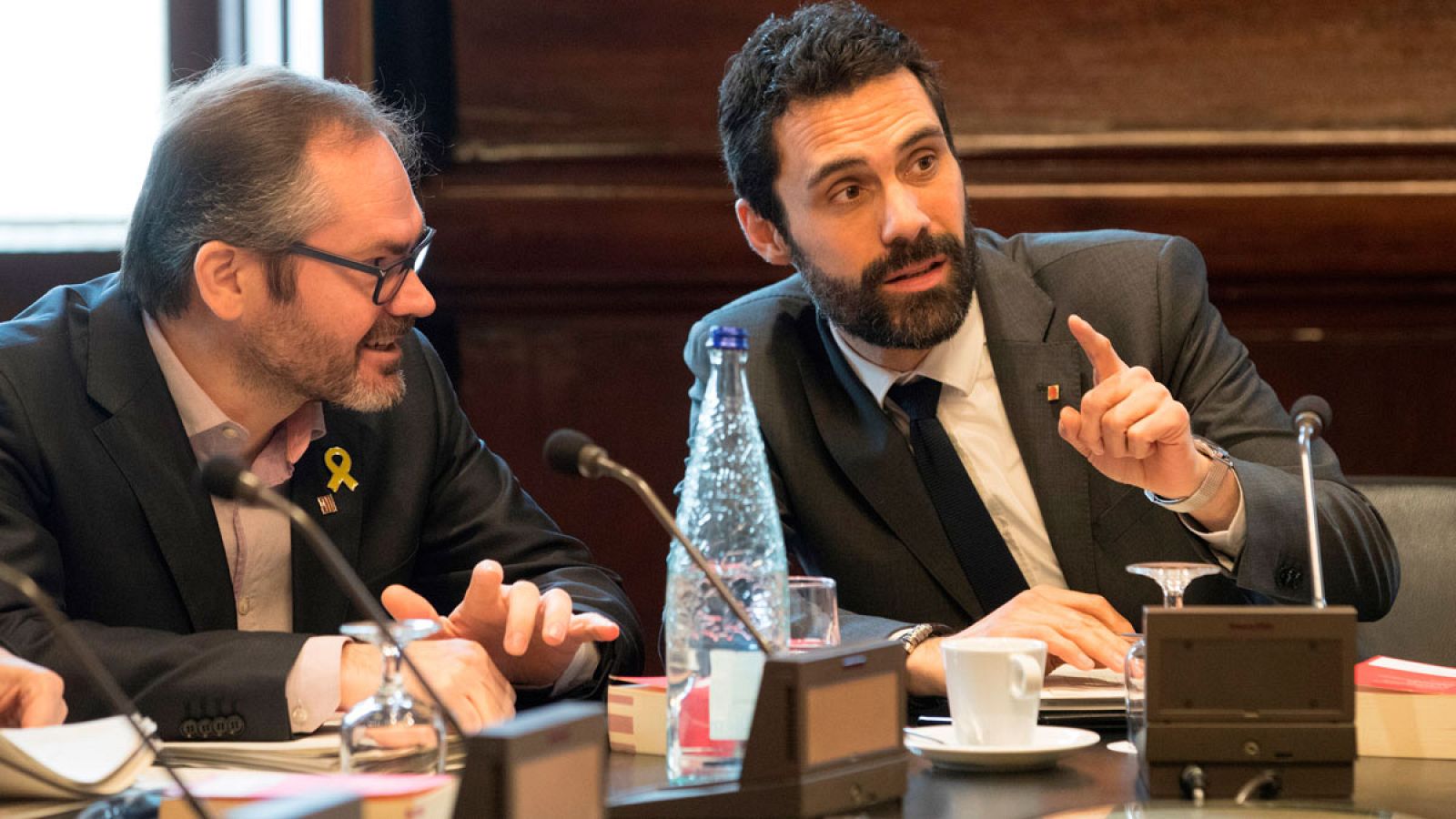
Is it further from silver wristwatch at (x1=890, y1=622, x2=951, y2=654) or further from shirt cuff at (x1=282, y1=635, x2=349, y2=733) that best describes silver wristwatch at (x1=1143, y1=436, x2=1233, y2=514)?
shirt cuff at (x1=282, y1=635, x2=349, y2=733)

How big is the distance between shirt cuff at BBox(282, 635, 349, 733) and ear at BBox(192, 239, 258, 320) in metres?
0.64

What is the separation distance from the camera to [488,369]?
10.8 feet

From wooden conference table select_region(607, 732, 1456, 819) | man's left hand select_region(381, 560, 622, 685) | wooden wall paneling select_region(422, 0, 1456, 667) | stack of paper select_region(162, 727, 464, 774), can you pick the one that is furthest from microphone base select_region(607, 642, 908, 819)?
wooden wall paneling select_region(422, 0, 1456, 667)

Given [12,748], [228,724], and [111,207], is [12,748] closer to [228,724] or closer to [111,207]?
[228,724]

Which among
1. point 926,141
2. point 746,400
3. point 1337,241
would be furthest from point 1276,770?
point 1337,241

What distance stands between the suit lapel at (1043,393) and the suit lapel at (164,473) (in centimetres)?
116

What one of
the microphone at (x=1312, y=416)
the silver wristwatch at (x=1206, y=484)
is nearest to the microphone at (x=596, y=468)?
the microphone at (x=1312, y=416)

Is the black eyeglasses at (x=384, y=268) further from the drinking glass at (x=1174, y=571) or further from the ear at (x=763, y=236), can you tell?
the drinking glass at (x=1174, y=571)

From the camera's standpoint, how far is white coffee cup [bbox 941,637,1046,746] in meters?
1.41

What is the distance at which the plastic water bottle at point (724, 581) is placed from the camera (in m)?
1.30

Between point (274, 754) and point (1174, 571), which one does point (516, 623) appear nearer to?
point (274, 754)

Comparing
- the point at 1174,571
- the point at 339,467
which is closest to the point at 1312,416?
the point at 1174,571

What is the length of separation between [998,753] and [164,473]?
3.99 feet

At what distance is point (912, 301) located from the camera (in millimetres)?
2355
